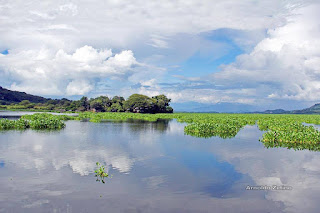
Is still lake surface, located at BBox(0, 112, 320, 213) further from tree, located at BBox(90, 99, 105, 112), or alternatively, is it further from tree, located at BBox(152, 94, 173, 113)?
tree, located at BBox(90, 99, 105, 112)

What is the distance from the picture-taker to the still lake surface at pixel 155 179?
1009cm

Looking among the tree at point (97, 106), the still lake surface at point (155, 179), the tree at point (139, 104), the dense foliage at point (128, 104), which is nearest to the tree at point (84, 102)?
the dense foliage at point (128, 104)

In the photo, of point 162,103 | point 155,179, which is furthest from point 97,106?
point 155,179

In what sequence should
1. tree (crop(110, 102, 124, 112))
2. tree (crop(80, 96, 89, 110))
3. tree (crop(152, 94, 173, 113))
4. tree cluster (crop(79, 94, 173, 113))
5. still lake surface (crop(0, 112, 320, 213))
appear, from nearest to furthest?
still lake surface (crop(0, 112, 320, 213)) < tree cluster (crop(79, 94, 173, 113)) < tree (crop(110, 102, 124, 112)) < tree (crop(152, 94, 173, 113)) < tree (crop(80, 96, 89, 110))

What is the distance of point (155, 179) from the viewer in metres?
13.4

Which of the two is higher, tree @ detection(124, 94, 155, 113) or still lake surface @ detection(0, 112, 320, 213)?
tree @ detection(124, 94, 155, 113)

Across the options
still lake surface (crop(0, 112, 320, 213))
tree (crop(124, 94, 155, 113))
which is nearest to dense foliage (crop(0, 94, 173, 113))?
tree (crop(124, 94, 155, 113))

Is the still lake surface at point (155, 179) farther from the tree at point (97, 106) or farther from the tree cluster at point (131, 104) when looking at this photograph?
the tree at point (97, 106)

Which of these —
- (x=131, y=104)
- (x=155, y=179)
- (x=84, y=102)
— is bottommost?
(x=155, y=179)

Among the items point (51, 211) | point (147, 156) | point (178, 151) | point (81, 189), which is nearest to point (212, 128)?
point (178, 151)

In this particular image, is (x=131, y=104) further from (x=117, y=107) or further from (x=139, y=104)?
(x=117, y=107)

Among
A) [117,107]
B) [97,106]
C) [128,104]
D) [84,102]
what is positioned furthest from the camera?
[84,102]

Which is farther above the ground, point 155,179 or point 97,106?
point 97,106

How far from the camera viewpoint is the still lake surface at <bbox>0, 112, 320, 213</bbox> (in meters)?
10.1
